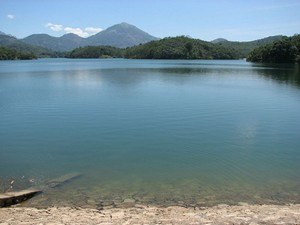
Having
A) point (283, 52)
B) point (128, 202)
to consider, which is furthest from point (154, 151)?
point (283, 52)

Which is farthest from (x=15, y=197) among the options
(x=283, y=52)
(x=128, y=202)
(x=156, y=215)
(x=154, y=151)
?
(x=283, y=52)

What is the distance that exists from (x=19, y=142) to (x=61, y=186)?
887 centimetres

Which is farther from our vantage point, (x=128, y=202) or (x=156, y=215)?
(x=128, y=202)

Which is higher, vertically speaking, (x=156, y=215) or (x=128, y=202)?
(x=156, y=215)

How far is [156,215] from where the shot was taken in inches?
438

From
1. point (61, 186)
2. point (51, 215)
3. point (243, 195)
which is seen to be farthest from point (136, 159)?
point (51, 215)

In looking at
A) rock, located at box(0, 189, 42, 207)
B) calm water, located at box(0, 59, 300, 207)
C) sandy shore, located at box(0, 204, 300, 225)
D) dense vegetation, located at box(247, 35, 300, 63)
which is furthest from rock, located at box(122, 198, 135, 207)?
dense vegetation, located at box(247, 35, 300, 63)

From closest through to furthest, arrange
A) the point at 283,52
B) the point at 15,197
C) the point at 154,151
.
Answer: the point at 15,197
the point at 154,151
the point at 283,52

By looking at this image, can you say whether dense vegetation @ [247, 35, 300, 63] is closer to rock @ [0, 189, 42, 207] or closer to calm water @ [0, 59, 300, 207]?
calm water @ [0, 59, 300, 207]

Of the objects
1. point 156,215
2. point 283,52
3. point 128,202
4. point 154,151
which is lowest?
point 128,202

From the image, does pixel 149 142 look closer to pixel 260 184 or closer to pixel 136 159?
pixel 136 159

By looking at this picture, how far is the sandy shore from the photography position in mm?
10344

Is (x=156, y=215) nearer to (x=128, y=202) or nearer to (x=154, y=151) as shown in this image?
(x=128, y=202)

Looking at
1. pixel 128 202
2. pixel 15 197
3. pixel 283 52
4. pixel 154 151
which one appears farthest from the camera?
pixel 283 52
